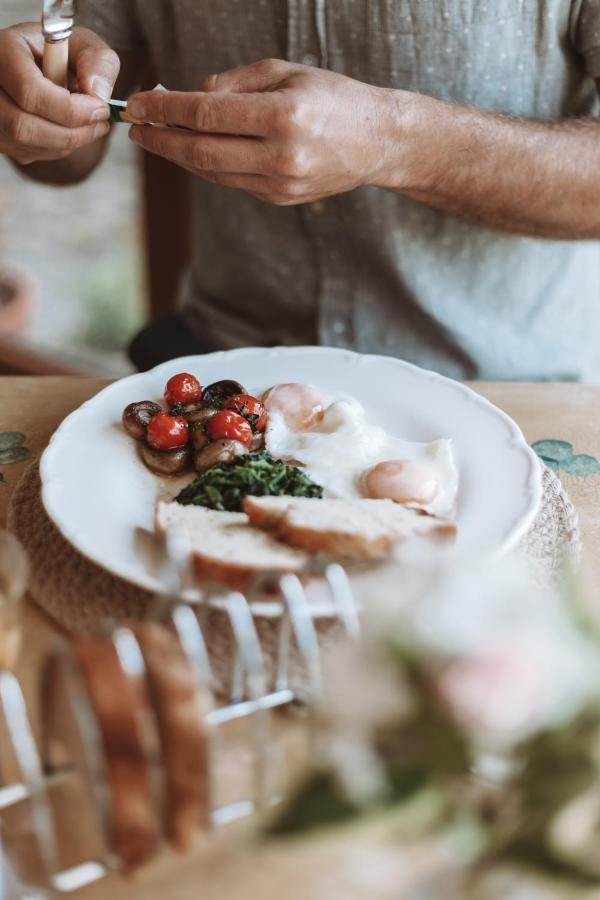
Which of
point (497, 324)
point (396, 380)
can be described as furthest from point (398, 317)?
point (396, 380)

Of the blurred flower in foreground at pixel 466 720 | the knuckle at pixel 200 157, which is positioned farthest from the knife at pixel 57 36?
the blurred flower in foreground at pixel 466 720

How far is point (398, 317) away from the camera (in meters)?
1.82

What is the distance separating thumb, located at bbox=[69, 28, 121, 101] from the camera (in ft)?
4.57

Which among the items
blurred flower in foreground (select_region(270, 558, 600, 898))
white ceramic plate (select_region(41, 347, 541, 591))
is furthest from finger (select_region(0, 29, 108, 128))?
blurred flower in foreground (select_region(270, 558, 600, 898))

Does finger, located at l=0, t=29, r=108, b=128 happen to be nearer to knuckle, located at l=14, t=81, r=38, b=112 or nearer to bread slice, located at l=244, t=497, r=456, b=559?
knuckle, located at l=14, t=81, r=38, b=112

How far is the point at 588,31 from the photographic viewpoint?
1.60 m

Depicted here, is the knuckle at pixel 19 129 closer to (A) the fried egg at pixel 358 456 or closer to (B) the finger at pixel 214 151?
(B) the finger at pixel 214 151

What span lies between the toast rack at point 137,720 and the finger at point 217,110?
0.58 meters

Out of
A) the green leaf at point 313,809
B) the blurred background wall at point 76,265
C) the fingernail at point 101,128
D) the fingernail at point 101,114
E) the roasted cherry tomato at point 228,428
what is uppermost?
the fingernail at point 101,114

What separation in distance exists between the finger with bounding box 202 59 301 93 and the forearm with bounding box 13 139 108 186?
0.76 meters

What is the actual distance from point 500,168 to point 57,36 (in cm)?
71

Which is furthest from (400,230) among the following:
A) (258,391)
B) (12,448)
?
(12,448)

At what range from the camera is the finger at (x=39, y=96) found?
4.37ft

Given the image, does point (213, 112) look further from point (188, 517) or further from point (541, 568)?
point (541, 568)
